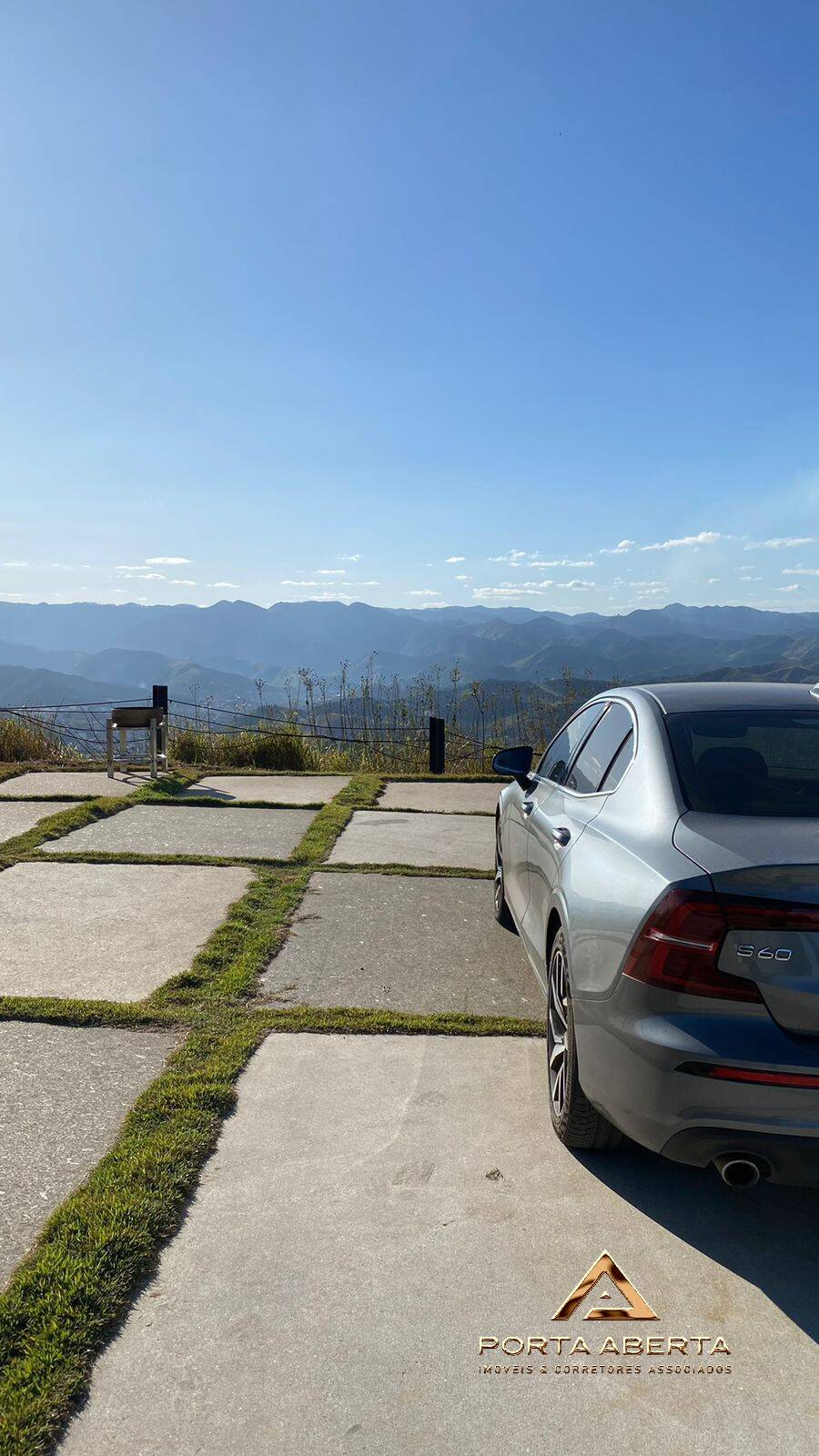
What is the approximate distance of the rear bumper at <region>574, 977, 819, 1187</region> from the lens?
215 centimetres

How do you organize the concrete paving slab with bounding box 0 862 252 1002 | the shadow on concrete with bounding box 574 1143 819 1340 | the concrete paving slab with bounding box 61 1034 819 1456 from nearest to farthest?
the concrete paving slab with bounding box 61 1034 819 1456
the shadow on concrete with bounding box 574 1143 819 1340
the concrete paving slab with bounding box 0 862 252 1002

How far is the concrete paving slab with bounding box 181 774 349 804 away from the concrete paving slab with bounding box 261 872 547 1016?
3.73 m

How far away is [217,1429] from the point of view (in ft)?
5.99

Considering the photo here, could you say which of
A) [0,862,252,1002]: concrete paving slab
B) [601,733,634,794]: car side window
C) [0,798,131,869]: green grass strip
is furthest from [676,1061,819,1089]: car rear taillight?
[0,798,131,869]: green grass strip

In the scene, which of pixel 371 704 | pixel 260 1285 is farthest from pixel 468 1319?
pixel 371 704

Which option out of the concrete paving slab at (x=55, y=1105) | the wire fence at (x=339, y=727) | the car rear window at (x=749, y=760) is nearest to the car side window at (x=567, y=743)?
the car rear window at (x=749, y=760)

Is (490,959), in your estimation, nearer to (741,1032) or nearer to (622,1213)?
(622,1213)

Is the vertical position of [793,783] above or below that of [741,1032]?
above

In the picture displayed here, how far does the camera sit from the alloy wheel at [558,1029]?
299 cm

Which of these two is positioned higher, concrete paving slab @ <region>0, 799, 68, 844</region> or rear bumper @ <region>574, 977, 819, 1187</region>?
rear bumper @ <region>574, 977, 819, 1187</region>

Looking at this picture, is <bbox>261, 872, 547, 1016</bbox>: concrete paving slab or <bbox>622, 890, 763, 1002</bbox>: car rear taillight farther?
<bbox>261, 872, 547, 1016</bbox>: concrete paving slab

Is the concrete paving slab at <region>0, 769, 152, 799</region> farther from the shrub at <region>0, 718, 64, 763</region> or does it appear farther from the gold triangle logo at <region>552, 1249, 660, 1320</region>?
the gold triangle logo at <region>552, 1249, 660, 1320</region>

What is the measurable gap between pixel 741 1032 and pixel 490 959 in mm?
2794

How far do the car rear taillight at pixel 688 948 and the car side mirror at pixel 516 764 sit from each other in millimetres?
2239
